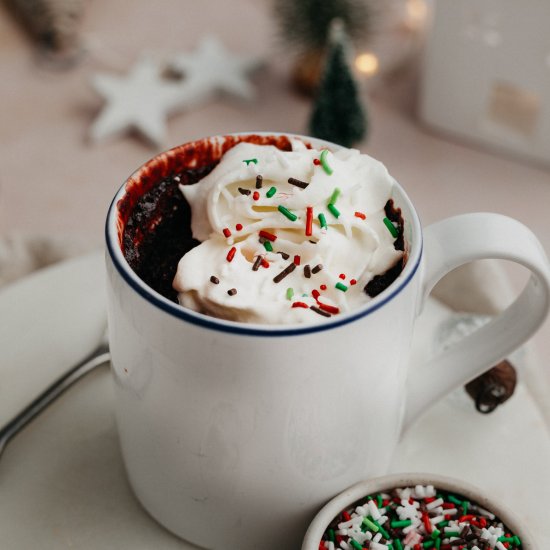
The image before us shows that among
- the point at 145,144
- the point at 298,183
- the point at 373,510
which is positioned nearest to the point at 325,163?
the point at 298,183

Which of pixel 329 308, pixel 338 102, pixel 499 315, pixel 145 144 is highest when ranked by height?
pixel 329 308

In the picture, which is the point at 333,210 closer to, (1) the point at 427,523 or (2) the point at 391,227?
(2) the point at 391,227

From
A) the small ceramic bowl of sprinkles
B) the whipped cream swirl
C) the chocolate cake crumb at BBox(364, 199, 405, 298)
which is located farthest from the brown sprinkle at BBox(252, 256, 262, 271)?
the small ceramic bowl of sprinkles

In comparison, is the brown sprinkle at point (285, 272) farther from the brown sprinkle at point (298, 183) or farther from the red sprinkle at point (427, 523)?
the red sprinkle at point (427, 523)

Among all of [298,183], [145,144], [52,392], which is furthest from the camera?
[145,144]

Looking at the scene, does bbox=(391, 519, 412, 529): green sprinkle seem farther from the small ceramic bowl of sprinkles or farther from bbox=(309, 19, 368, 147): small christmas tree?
bbox=(309, 19, 368, 147): small christmas tree

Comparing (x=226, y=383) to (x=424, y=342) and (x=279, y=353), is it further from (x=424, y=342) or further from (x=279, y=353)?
(x=424, y=342)

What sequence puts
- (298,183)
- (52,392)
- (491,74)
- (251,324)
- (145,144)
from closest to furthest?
(251,324) < (298,183) < (52,392) < (491,74) < (145,144)
